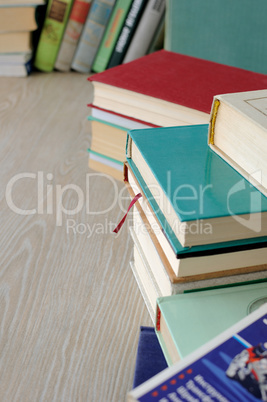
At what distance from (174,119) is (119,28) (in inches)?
23.5

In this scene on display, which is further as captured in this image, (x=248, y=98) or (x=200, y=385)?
(x=248, y=98)

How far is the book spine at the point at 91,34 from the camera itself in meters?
1.20

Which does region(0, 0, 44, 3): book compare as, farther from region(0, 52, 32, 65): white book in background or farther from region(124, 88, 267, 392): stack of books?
region(124, 88, 267, 392): stack of books

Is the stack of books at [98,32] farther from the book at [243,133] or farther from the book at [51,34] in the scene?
the book at [243,133]

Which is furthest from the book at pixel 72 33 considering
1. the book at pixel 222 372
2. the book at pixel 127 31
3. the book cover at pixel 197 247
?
the book at pixel 222 372

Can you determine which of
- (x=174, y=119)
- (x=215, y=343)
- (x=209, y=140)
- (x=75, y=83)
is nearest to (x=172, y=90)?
(x=174, y=119)

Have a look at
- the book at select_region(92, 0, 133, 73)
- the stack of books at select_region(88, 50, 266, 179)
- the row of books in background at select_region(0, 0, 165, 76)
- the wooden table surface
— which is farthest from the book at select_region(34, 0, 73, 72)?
the stack of books at select_region(88, 50, 266, 179)

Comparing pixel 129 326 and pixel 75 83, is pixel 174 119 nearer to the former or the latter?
pixel 129 326

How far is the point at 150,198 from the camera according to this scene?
1.60 ft

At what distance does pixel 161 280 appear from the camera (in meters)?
0.50

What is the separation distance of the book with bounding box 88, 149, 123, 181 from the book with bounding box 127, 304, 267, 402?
49 cm

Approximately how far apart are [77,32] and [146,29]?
19 cm

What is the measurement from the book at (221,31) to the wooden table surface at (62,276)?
0.29 metres
